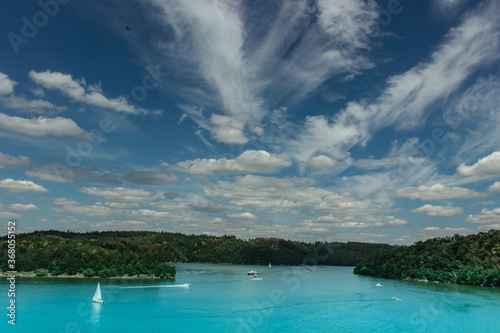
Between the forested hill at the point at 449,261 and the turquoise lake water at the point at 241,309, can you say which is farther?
the forested hill at the point at 449,261

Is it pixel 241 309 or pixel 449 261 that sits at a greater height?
pixel 449 261

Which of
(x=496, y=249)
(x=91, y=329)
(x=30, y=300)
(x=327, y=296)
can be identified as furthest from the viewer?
(x=496, y=249)

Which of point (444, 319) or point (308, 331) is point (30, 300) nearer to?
point (308, 331)

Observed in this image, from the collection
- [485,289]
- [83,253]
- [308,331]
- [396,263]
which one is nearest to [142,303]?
[308,331]

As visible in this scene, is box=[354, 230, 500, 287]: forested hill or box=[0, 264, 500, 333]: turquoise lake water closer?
box=[0, 264, 500, 333]: turquoise lake water
